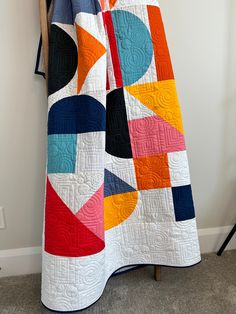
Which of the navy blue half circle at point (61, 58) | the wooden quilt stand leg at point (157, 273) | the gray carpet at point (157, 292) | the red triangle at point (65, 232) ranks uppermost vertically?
the navy blue half circle at point (61, 58)

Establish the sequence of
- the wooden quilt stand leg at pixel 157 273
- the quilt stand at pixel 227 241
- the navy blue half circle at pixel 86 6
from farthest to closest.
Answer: the quilt stand at pixel 227 241, the wooden quilt stand leg at pixel 157 273, the navy blue half circle at pixel 86 6

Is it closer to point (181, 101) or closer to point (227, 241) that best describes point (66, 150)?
point (181, 101)

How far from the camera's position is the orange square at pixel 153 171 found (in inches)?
42.4

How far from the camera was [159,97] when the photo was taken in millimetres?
1048

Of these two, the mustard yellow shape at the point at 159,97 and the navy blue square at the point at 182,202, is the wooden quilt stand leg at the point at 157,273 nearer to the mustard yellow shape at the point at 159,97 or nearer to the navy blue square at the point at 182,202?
the navy blue square at the point at 182,202

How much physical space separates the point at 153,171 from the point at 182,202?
6.6 inches

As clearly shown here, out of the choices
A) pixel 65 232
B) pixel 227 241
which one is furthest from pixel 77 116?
pixel 227 241

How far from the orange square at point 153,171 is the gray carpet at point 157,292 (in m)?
0.47

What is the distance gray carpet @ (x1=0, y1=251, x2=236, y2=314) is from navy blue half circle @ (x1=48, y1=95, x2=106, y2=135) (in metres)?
0.72

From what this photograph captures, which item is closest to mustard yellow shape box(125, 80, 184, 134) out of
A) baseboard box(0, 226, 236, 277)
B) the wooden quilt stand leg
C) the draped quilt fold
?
the draped quilt fold

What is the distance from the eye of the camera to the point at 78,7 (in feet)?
3.12

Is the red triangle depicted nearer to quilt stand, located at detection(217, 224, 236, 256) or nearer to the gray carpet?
the gray carpet

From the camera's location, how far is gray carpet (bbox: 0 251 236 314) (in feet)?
3.66

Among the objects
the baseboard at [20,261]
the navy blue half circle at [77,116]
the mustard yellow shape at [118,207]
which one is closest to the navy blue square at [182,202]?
the mustard yellow shape at [118,207]
